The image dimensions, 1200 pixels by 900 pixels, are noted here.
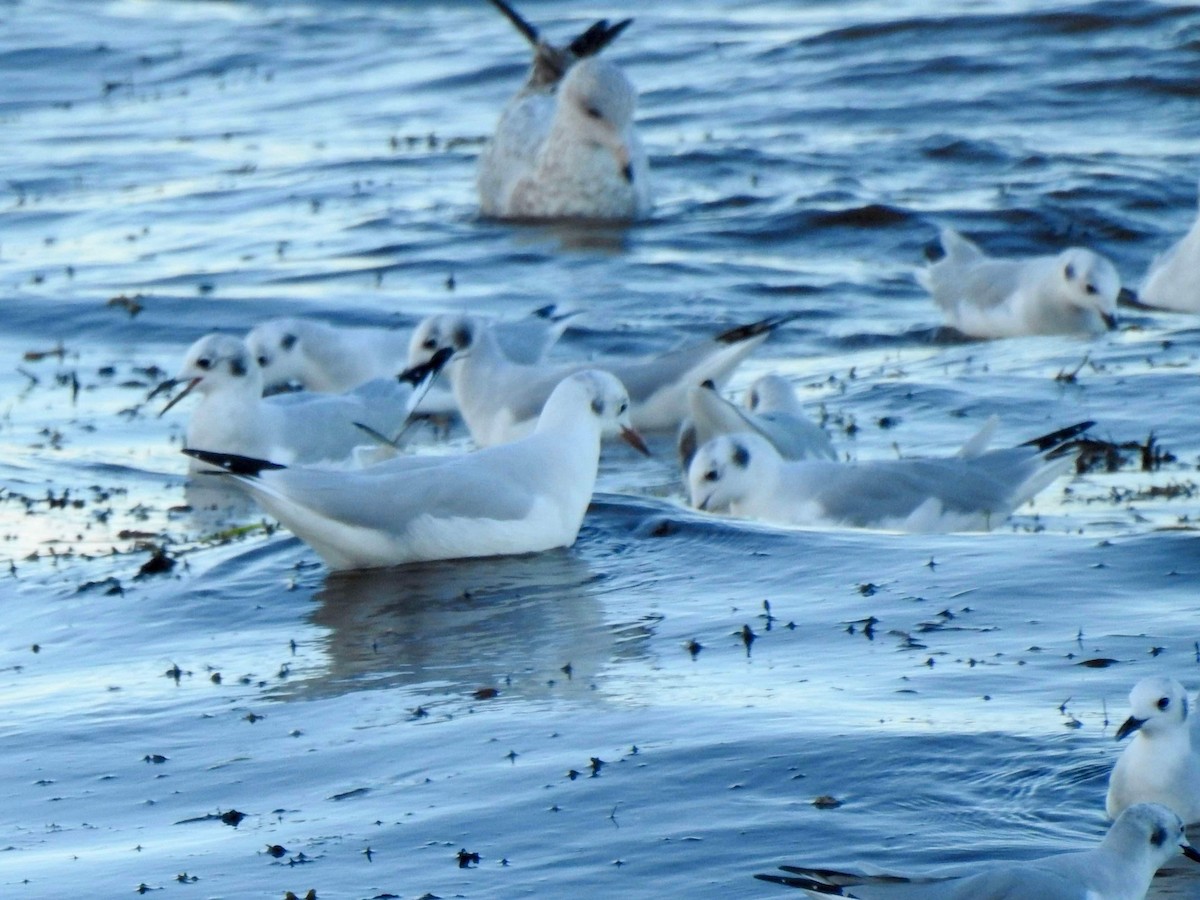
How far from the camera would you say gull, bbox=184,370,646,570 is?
8.08m

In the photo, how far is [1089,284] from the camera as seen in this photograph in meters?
13.0

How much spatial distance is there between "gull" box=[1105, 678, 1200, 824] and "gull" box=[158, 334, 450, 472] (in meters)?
5.76

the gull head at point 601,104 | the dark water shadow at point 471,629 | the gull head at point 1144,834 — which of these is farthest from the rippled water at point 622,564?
the gull head at point 601,104

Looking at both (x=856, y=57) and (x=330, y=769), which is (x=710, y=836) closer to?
(x=330, y=769)

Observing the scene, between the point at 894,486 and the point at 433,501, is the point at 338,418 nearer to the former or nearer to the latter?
the point at 433,501

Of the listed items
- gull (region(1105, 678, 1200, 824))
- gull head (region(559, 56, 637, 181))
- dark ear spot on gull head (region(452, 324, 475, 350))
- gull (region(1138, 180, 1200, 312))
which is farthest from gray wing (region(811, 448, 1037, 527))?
gull head (region(559, 56, 637, 181))

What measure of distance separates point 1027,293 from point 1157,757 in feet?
27.8

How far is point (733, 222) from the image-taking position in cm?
1711

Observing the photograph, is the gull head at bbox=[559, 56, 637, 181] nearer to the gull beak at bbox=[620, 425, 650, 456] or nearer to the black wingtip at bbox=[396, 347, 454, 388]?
the black wingtip at bbox=[396, 347, 454, 388]

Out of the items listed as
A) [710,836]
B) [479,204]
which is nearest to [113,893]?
[710,836]

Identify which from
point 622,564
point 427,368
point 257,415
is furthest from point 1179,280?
point 622,564

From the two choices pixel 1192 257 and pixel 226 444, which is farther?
pixel 1192 257

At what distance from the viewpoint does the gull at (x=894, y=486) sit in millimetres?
8930

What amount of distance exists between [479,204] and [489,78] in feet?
19.7
